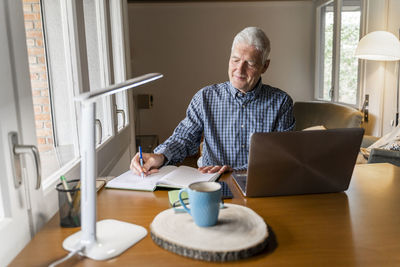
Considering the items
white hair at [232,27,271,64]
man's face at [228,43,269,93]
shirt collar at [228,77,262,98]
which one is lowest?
shirt collar at [228,77,262,98]

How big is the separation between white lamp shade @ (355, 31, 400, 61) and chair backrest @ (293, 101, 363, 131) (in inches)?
21.1

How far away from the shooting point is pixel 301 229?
832 mm

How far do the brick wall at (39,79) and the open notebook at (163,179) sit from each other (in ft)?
0.99

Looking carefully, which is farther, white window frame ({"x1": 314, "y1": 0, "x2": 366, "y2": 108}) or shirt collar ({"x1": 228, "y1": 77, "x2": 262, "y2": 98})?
white window frame ({"x1": 314, "y1": 0, "x2": 366, "y2": 108})

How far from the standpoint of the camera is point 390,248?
2.43 feet

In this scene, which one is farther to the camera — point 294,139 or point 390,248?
point 294,139

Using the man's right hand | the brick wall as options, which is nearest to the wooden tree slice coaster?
the man's right hand

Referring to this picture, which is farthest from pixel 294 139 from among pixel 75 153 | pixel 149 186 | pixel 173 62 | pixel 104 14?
pixel 173 62

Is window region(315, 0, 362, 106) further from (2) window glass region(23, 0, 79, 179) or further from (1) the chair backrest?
(2) window glass region(23, 0, 79, 179)

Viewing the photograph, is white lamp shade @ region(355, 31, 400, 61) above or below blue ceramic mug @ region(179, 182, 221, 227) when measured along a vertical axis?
above

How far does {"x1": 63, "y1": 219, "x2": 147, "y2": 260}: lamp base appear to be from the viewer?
2.35 ft

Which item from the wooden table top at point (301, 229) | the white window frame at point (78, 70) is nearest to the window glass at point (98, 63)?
the white window frame at point (78, 70)

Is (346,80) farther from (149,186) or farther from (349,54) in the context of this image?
(149,186)

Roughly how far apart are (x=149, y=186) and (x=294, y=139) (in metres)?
0.50
